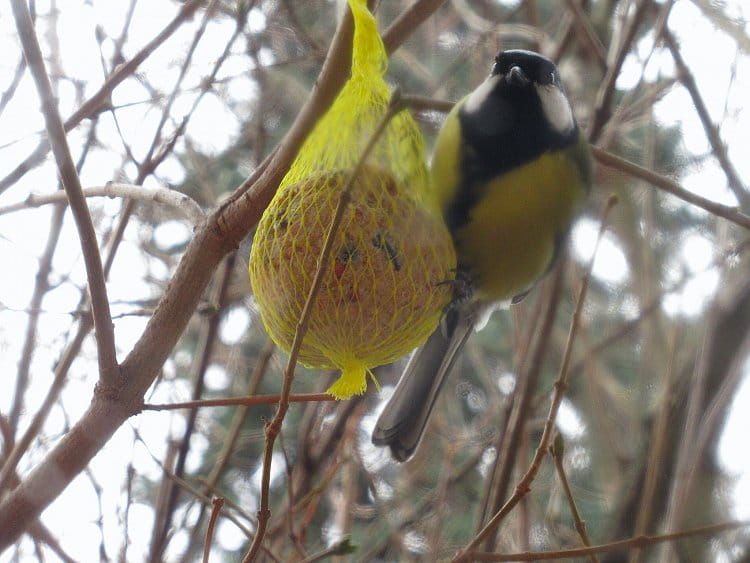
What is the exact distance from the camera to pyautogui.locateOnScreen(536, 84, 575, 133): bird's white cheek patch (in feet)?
5.09

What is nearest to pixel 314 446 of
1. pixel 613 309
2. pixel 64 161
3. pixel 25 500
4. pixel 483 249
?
pixel 483 249

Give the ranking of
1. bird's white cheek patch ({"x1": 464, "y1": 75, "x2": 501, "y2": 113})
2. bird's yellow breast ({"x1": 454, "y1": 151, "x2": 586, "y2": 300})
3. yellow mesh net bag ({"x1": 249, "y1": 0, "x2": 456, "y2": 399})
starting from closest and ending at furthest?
yellow mesh net bag ({"x1": 249, "y1": 0, "x2": 456, "y2": 399}) → bird's yellow breast ({"x1": 454, "y1": 151, "x2": 586, "y2": 300}) → bird's white cheek patch ({"x1": 464, "y1": 75, "x2": 501, "y2": 113})

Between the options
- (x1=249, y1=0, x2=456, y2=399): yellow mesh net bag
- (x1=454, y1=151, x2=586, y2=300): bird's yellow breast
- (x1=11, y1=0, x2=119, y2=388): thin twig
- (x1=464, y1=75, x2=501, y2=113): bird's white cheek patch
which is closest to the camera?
(x1=11, y1=0, x2=119, y2=388): thin twig

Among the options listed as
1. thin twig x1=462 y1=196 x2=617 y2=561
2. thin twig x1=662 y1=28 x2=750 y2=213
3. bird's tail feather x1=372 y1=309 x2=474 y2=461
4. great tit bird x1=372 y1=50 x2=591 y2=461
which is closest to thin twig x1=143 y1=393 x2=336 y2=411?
thin twig x1=462 y1=196 x2=617 y2=561

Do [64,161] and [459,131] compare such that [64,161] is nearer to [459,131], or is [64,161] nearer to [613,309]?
[459,131]

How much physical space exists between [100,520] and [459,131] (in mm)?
861

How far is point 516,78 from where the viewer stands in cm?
153

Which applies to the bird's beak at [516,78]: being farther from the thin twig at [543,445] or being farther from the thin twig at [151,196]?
the thin twig at [151,196]

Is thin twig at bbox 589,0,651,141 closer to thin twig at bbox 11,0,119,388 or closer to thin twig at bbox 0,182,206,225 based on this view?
thin twig at bbox 0,182,206,225

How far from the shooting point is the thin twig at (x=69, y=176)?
83 centimetres

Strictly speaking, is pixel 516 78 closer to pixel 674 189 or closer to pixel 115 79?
pixel 674 189

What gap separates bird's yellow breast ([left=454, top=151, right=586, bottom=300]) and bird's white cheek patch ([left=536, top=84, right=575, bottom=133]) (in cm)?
6

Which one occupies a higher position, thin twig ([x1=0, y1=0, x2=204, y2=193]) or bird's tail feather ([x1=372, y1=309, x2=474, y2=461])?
thin twig ([x1=0, y1=0, x2=204, y2=193])

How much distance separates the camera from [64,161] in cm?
85
